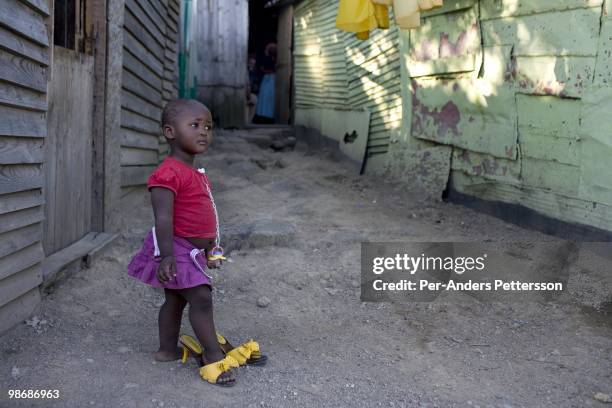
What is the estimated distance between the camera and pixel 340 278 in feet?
15.0

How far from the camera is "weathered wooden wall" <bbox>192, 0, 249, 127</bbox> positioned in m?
11.3

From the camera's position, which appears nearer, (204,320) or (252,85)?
(204,320)

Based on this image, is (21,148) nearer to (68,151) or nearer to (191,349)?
(68,151)

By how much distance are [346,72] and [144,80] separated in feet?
12.8

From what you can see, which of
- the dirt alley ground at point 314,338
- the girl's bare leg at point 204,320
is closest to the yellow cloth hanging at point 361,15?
the dirt alley ground at point 314,338

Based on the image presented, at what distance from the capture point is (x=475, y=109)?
19.9ft

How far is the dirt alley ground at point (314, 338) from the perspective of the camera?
9.23 ft

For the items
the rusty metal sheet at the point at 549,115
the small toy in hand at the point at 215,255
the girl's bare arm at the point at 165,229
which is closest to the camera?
the girl's bare arm at the point at 165,229

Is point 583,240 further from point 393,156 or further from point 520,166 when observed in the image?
point 393,156

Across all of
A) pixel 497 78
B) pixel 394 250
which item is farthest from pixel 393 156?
pixel 394 250

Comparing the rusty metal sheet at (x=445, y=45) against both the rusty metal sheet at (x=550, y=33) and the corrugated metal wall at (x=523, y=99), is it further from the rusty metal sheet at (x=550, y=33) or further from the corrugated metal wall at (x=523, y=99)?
the rusty metal sheet at (x=550, y=33)

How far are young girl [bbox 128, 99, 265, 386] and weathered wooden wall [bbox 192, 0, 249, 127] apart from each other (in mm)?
8633

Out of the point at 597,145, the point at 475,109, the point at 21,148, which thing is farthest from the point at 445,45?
the point at 21,148

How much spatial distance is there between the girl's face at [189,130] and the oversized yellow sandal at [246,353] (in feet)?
3.07
